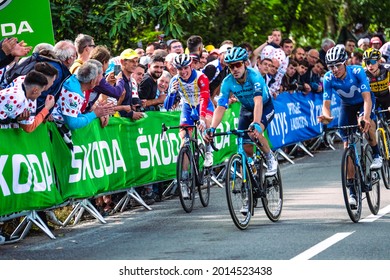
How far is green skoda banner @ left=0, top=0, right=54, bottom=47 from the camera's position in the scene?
522 inches

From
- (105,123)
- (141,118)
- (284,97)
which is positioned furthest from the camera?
(284,97)

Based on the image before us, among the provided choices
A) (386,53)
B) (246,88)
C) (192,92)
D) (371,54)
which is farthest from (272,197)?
(386,53)

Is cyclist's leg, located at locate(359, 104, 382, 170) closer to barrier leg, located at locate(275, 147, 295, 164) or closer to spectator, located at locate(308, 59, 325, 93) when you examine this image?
barrier leg, located at locate(275, 147, 295, 164)

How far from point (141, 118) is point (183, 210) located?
1.49m

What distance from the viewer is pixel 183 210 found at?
1539 cm

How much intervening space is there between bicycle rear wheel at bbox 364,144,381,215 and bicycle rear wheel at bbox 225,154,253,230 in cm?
157

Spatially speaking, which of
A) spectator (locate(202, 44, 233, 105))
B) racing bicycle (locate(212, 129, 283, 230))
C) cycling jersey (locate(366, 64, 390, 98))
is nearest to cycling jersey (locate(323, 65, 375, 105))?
racing bicycle (locate(212, 129, 283, 230))

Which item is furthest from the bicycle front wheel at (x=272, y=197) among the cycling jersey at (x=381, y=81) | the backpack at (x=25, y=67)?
the cycling jersey at (x=381, y=81)

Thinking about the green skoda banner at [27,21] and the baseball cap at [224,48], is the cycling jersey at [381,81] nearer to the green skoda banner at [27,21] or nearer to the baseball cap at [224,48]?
the baseball cap at [224,48]

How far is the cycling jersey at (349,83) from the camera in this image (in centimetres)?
1409

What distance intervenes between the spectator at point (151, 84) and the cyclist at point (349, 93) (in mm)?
3867

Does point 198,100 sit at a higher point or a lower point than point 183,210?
higher
